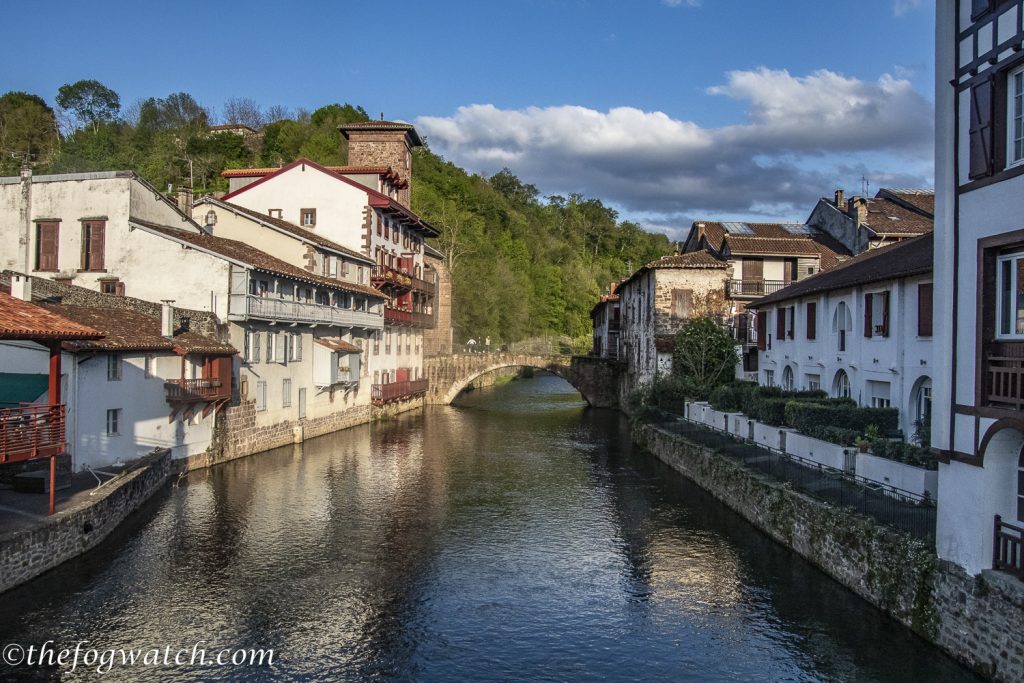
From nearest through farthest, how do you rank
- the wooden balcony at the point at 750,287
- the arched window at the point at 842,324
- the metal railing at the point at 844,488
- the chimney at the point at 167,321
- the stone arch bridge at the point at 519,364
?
the metal railing at the point at 844,488 → the chimney at the point at 167,321 → the arched window at the point at 842,324 → the wooden balcony at the point at 750,287 → the stone arch bridge at the point at 519,364

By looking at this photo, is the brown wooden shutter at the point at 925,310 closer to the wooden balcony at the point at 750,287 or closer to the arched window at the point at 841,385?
the arched window at the point at 841,385

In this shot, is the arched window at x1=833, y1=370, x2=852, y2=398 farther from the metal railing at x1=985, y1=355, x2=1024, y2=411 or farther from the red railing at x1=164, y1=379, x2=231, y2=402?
the red railing at x1=164, y1=379, x2=231, y2=402

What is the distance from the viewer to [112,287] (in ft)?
108

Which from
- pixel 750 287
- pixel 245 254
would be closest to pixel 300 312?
pixel 245 254

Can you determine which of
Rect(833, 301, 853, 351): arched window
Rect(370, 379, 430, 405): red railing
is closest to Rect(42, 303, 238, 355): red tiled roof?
Rect(370, 379, 430, 405): red railing

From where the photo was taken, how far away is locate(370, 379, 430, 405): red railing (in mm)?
50125

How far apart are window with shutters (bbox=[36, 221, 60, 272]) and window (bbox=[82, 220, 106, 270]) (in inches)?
55.1

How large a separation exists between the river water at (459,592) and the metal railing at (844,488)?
186 cm

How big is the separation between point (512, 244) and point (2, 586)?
8972 centimetres

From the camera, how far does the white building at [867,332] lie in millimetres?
24672

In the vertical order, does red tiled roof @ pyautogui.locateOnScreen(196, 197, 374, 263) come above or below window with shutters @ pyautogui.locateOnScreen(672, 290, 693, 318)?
above

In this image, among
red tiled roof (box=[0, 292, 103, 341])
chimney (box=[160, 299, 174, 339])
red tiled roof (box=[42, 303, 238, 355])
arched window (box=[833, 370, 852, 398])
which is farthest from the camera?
arched window (box=[833, 370, 852, 398])

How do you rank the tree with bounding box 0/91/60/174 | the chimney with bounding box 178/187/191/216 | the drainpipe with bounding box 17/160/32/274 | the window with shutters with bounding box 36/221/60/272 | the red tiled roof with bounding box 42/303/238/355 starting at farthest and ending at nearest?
the tree with bounding box 0/91/60/174, the chimney with bounding box 178/187/191/216, the drainpipe with bounding box 17/160/32/274, the window with shutters with bounding box 36/221/60/272, the red tiled roof with bounding box 42/303/238/355

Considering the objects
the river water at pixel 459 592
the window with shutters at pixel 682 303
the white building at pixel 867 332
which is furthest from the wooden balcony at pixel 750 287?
the river water at pixel 459 592
